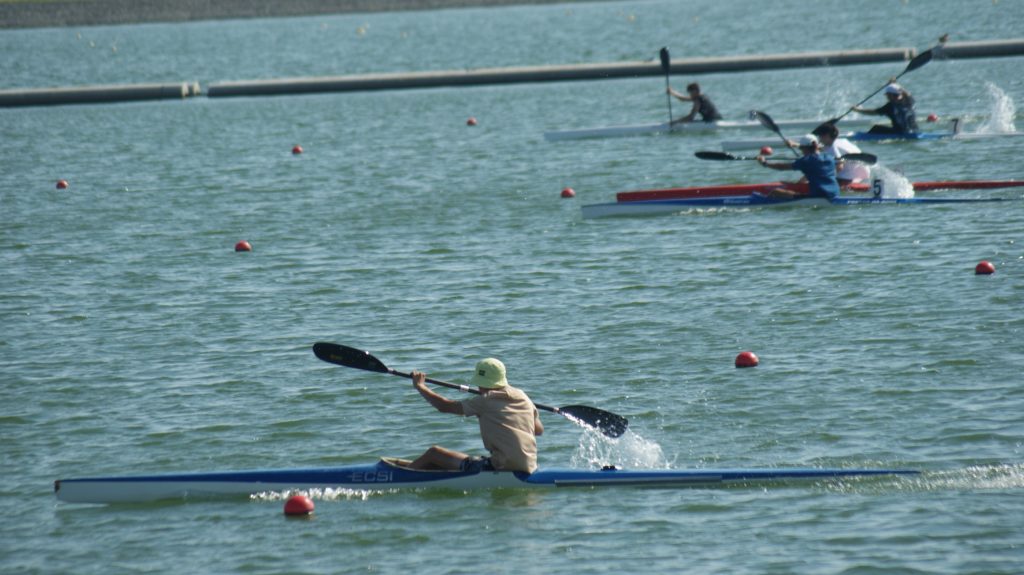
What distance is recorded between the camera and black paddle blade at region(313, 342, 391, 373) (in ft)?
43.4

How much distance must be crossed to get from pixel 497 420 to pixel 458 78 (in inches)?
1302

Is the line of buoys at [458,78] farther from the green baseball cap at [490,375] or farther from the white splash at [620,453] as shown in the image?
the green baseball cap at [490,375]

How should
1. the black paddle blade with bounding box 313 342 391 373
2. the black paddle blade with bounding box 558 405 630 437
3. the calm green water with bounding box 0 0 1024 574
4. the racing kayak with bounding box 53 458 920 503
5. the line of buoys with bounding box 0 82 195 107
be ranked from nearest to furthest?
the calm green water with bounding box 0 0 1024 574 < the racing kayak with bounding box 53 458 920 503 < the black paddle blade with bounding box 558 405 630 437 < the black paddle blade with bounding box 313 342 391 373 < the line of buoys with bounding box 0 82 195 107

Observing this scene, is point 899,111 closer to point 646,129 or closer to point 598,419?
point 646,129

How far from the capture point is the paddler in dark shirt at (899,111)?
28.2 metres

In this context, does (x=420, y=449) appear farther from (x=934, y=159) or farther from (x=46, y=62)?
(x=46, y=62)

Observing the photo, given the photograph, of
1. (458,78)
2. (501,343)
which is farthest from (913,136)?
(458,78)

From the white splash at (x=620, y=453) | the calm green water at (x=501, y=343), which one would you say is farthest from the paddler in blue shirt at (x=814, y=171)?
the white splash at (x=620, y=453)

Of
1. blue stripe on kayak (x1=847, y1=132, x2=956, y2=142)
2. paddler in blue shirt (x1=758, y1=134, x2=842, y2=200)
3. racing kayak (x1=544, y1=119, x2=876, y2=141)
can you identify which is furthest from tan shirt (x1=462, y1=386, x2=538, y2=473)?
racing kayak (x1=544, y1=119, x2=876, y2=141)

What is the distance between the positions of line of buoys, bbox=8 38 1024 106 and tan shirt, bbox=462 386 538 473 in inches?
1286

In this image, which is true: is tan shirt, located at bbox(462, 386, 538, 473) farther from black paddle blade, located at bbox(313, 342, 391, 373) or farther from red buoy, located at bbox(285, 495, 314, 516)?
black paddle blade, located at bbox(313, 342, 391, 373)

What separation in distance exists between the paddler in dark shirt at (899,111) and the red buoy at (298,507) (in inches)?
745

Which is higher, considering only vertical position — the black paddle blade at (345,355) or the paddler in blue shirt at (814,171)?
the paddler in blue shirt at (814,171)

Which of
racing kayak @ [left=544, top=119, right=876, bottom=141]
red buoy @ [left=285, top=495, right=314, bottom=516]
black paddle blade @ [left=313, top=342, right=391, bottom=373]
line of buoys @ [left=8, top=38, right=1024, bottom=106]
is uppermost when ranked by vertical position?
line of buoys @ [left=8, top=38, right=1024, bottom=106]
